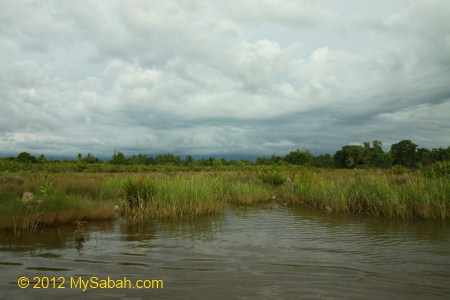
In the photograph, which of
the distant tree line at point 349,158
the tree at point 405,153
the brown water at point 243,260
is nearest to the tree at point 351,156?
the distant tree line at point 349,158

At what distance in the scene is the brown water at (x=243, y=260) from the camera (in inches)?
185

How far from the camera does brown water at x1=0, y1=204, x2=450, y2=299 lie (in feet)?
15.4

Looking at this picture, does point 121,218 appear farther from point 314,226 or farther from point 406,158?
point 406,158

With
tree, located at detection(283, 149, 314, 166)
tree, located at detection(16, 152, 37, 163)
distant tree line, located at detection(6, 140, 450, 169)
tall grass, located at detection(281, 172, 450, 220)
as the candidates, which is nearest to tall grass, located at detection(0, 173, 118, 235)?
tall grass, located at detection(281, 172, 450, 220)

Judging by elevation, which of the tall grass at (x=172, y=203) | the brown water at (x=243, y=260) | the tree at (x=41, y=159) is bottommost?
the brown water at (x=243, y=260)

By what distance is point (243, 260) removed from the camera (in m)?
6.17

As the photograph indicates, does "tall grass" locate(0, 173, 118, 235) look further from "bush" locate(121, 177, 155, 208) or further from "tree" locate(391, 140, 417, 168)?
"tree" locate(391, 140, 417, 168)

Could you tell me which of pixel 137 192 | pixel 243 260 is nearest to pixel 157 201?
pixel 137 192

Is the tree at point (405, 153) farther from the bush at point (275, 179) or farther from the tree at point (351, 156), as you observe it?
the bush at point (275, 179)

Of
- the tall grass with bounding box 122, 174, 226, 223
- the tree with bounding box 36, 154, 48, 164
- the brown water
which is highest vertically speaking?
the tree with bounding box 36, 154, 48, 164

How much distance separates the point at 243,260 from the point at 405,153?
2346 inches

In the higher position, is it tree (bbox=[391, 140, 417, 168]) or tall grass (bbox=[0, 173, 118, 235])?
tree (bbox=[391, 140, 417, 168])

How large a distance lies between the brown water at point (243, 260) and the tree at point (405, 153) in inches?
2093

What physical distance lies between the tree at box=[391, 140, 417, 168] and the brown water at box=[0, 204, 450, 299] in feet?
174
